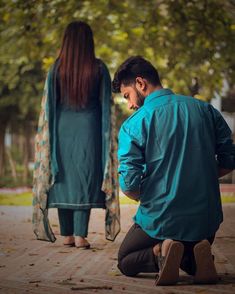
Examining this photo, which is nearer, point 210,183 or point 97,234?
point 210,183

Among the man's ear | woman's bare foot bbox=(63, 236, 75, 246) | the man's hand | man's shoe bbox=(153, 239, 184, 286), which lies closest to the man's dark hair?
the man's ear

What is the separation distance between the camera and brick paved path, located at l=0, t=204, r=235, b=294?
3.96 metres

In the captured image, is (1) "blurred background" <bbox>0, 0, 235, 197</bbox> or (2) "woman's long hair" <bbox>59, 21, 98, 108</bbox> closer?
(2) "woman's long hair" <bbox>59, 21, 98, 108</bbox>

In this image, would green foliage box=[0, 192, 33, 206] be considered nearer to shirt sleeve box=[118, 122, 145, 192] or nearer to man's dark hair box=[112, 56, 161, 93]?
man's dark hair box=[112, 56, 161, 93]

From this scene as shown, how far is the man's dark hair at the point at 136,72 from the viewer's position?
4180 mm

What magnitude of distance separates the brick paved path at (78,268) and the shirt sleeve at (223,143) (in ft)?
2.09

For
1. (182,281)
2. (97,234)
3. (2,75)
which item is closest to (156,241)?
(182,281)

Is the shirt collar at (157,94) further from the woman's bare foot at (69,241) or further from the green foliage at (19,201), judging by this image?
the green foliage at (19,201)

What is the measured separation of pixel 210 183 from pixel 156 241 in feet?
1.48

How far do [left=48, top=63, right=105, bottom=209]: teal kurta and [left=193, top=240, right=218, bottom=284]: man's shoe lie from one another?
6.74 feet

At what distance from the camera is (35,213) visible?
6031 mm

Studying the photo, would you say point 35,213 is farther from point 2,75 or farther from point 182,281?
point 2,75

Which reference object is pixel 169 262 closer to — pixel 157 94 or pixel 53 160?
pixel 157 94

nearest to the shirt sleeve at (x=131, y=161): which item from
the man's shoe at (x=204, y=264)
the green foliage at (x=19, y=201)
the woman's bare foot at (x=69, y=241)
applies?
the man's shoe at (x=204, y=264)
